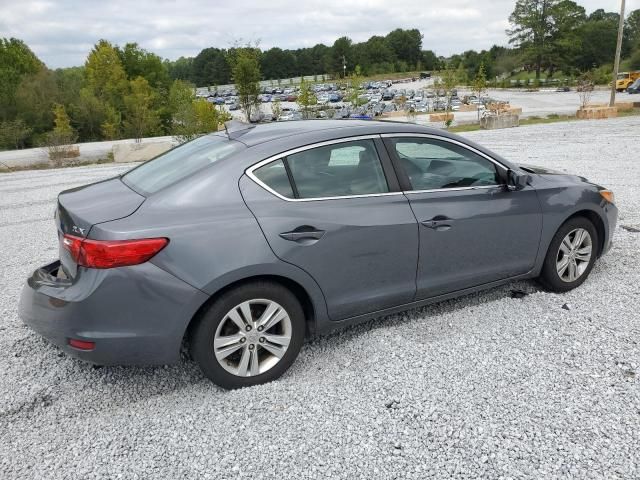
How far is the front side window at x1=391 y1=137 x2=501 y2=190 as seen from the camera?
142 inches

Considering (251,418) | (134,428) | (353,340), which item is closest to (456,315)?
(353,340)

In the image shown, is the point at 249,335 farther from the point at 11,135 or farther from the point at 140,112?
the point at 140,112

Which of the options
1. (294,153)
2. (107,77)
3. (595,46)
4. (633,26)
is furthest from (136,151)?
(633,26)

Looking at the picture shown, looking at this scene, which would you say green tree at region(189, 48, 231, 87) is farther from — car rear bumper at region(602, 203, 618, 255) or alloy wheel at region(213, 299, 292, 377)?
alloy wheel at region(213, 299, 292, 377)

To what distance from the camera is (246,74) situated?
102ft

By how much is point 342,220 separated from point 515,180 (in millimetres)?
1482

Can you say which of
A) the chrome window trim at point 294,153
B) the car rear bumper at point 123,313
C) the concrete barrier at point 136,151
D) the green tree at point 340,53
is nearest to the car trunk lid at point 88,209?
the car rear bumper at point 123,313

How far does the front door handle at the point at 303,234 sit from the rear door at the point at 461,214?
2.49ft

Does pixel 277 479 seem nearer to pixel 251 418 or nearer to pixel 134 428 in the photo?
pixel 251 418

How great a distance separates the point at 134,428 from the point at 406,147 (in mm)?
2449

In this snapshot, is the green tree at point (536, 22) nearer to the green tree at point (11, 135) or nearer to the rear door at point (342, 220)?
the green tree at point (11, 135)

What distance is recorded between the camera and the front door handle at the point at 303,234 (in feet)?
10.0

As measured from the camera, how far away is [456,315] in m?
4.07

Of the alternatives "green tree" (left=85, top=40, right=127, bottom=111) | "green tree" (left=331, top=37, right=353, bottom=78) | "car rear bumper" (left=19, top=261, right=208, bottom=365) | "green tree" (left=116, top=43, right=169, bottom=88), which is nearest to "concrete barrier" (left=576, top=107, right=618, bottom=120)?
"car rear bumper" (left=19, top=261, right=208, bottom=365)
